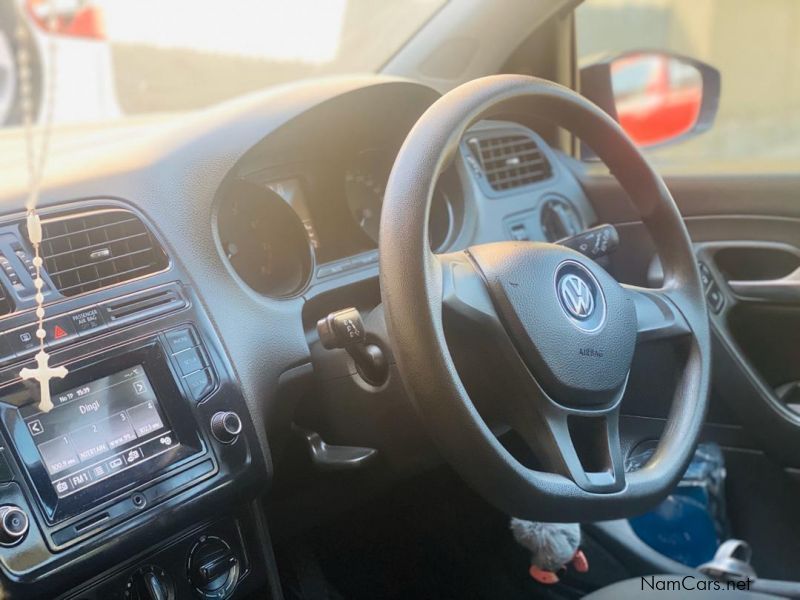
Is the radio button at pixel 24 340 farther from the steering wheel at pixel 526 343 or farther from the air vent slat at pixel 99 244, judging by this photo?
the steering wheel at pixel 526 343

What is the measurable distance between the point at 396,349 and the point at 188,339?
38 cm

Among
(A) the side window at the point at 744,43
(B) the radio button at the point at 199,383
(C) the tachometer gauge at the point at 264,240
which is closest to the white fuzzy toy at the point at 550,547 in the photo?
(C) the tachometer gauge at the point at 264,240

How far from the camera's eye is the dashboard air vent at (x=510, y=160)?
206 centimetres

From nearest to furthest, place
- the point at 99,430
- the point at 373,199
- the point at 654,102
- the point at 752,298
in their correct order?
the point at 99,430 → the point at 373,199 → the point at 752,298 → the point at 654,102

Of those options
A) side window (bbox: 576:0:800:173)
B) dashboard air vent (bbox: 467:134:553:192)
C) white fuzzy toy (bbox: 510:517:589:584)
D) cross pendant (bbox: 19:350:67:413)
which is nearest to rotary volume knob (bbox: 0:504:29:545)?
cross pendant (bbox: 19:350:67:413)

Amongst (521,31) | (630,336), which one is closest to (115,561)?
(630,336)

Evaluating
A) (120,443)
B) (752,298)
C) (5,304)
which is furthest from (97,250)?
(752,298)

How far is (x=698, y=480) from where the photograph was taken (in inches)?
79.3

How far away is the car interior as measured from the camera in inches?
46.7

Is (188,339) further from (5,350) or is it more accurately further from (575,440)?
(575,440)

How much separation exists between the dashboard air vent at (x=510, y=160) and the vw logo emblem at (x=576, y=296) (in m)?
0.74

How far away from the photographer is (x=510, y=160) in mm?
2150

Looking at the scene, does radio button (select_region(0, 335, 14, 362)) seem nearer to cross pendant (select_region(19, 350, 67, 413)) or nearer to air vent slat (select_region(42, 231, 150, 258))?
cross pendant (select_region(19, 350, 67, 413))

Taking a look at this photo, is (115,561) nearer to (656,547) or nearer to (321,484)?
(321,484)
